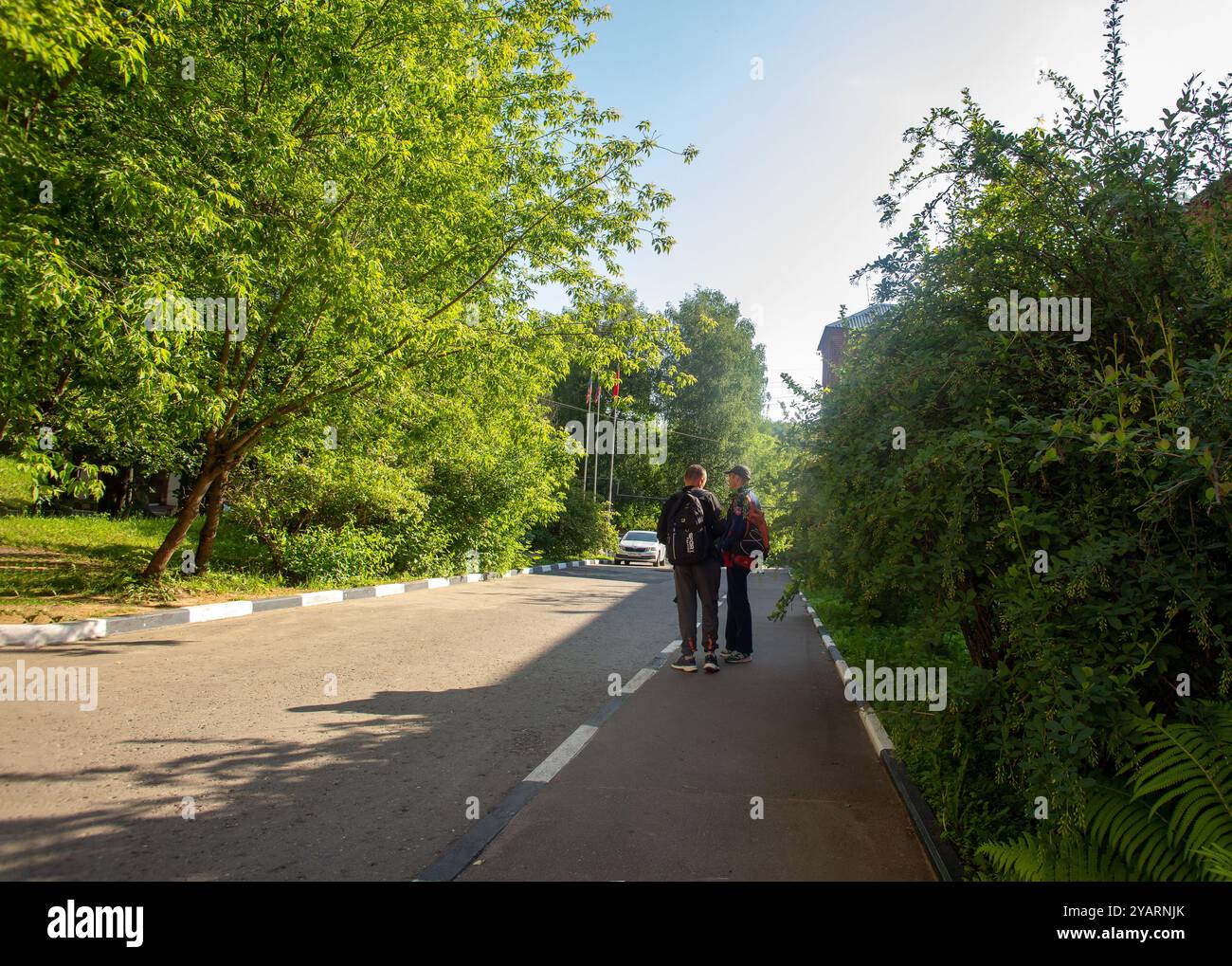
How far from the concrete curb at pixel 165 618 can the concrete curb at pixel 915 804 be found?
8176mm

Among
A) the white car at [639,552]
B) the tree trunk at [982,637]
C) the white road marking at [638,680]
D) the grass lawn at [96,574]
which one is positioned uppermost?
the tree trunk at [982,637]

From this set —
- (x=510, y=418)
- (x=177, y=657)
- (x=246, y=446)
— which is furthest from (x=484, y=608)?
(x=177, y=657)

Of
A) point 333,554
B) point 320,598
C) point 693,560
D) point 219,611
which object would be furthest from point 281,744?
point 333,554

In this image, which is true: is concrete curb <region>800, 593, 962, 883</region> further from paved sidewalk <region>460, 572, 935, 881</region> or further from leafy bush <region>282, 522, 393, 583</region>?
→ leafy bush <region>282, 522, 393, 583</region>

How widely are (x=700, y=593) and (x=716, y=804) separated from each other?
395cm

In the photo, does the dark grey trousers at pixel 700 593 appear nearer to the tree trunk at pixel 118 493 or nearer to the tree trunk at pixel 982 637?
the tree trunk at pixel 982 637

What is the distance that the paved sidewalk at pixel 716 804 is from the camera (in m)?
3.36

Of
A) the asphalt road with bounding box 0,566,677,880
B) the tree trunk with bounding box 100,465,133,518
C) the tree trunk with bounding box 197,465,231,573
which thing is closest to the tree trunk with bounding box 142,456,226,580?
the tree trunk with bounding box 197,465,231,573

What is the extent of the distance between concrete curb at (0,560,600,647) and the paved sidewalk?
6.31m

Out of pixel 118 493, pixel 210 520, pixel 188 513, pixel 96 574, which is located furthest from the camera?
pixel 118 493

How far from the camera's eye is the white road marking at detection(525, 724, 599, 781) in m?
4.52

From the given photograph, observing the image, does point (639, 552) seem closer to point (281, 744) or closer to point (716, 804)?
point (281, 744)

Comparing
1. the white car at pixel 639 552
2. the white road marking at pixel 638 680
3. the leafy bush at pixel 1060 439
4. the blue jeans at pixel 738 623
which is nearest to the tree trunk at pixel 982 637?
the leafy bush at pixel 1060 439

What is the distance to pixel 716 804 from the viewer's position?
4129 millimetres
